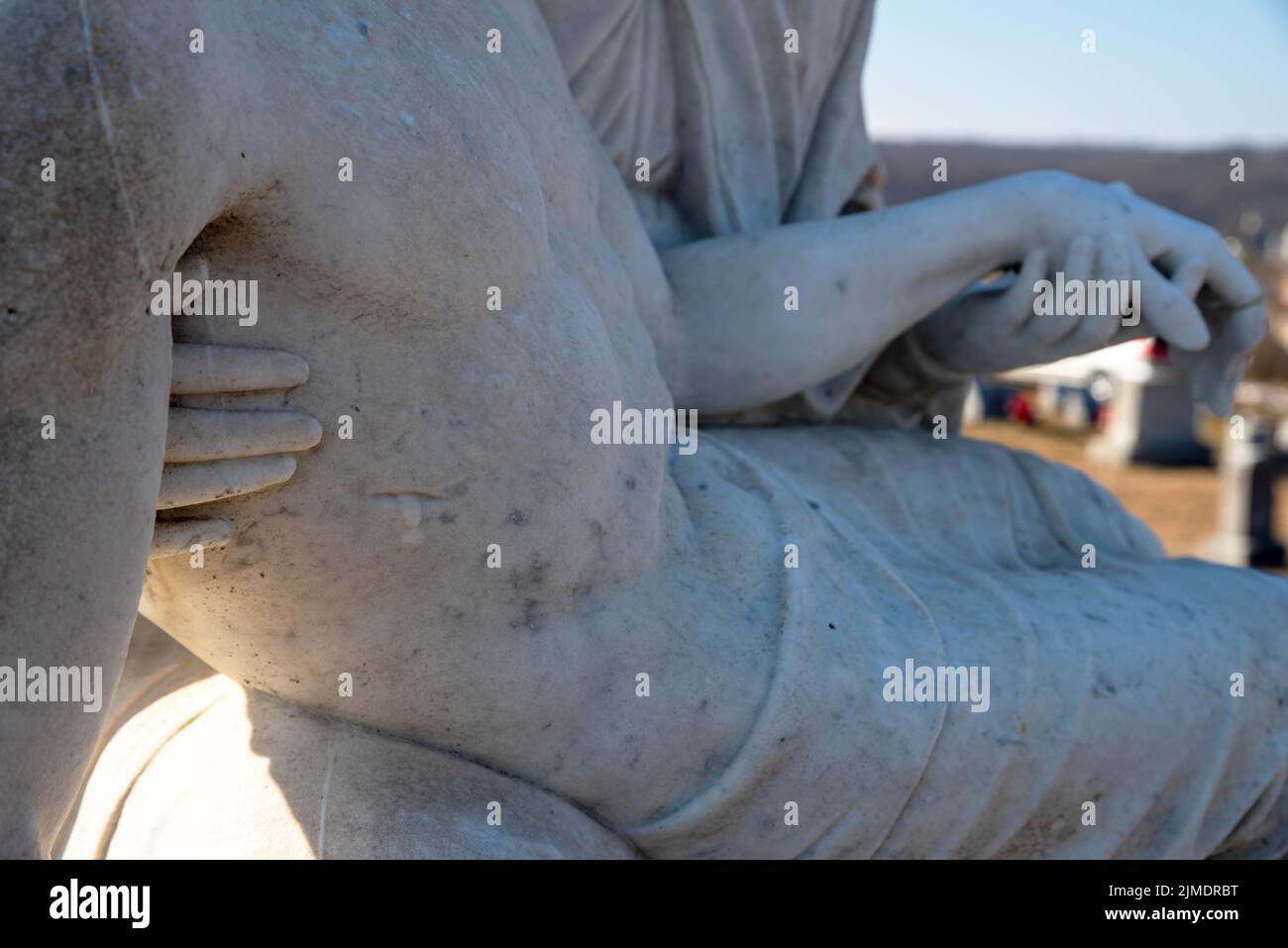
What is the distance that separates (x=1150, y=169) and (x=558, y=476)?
90.6ft

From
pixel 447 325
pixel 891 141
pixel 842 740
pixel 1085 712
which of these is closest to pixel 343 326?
pixel 447 325

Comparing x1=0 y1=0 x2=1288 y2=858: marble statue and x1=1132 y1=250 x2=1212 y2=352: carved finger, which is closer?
x1=0 y1=0 x2=1288 y2=858: marble statue

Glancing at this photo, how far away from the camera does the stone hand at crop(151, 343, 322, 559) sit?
4.35 ft

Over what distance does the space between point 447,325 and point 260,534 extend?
0.27m

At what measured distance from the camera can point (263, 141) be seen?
1.27 m

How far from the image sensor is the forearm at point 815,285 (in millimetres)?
2170

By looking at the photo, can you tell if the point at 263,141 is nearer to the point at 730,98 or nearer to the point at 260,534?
the point at 260,534
